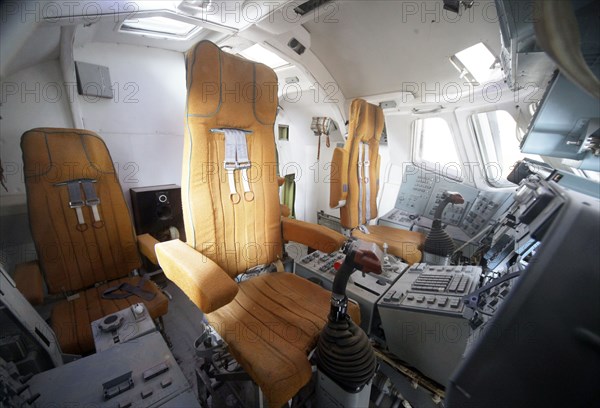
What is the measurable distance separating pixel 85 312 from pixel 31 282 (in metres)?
0.33

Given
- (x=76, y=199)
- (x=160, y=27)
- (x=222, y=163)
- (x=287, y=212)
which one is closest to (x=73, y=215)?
(x=76, y=199)

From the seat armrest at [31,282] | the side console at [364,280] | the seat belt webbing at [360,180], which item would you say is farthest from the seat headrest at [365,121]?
the seat armrest at [31,282]

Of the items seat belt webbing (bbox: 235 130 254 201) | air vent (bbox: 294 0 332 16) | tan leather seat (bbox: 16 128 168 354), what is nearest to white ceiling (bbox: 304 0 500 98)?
air vent (bbox: 294 0 332 16)

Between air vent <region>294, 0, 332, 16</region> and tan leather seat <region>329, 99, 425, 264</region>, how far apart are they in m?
0.90

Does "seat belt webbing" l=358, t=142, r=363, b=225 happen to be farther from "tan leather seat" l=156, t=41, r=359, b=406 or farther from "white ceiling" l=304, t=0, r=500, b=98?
"tan leather seat" l=156, t=41, r=359, b=406

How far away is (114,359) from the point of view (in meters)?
0.87

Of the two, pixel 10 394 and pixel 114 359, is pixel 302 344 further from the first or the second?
pixel 10 394

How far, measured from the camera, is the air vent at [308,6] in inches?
64.1

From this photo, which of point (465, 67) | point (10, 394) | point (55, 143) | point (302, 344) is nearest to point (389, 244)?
point (302, 344)

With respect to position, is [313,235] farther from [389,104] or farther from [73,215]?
[389,104]

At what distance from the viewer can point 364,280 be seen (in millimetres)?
1561

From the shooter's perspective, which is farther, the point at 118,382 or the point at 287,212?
the point at 287,212

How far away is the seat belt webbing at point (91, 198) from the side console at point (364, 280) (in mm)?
1560

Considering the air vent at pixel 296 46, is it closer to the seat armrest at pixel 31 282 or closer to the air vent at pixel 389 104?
the air vent at pixel 389 104
